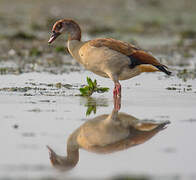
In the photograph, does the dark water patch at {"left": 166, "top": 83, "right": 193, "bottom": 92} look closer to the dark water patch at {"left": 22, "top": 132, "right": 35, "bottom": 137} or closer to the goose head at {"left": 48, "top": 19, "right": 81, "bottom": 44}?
the goose head at {"left": 48, "top": 19, "right": 81, "bottom": 44}

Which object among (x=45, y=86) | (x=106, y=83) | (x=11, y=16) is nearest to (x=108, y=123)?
(x=45, y=86)

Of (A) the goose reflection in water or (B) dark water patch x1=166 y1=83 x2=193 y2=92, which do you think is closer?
(A) the goose reflection in water

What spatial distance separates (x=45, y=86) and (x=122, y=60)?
1.81 meters

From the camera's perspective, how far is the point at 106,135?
744 cm

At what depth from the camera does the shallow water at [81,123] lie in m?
6.04

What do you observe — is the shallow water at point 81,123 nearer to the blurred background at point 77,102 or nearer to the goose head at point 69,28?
the blurred background at point 77,102

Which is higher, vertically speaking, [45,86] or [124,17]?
[124,17]

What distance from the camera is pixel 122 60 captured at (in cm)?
1022

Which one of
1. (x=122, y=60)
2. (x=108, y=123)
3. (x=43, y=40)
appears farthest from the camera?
(x=43, y=40)

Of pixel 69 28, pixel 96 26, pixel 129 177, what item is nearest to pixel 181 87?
pixel 69 28

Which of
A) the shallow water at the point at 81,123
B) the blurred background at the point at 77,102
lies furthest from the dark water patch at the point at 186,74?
the shallow water at the point at 81,123

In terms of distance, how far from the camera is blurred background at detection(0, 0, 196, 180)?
20.1 ft

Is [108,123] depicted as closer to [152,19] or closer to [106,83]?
[106,83]

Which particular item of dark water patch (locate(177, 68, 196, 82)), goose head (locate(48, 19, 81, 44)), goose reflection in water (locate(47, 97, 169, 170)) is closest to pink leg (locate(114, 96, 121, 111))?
goose reflection in water (locate(47, 97, 169, 170))
